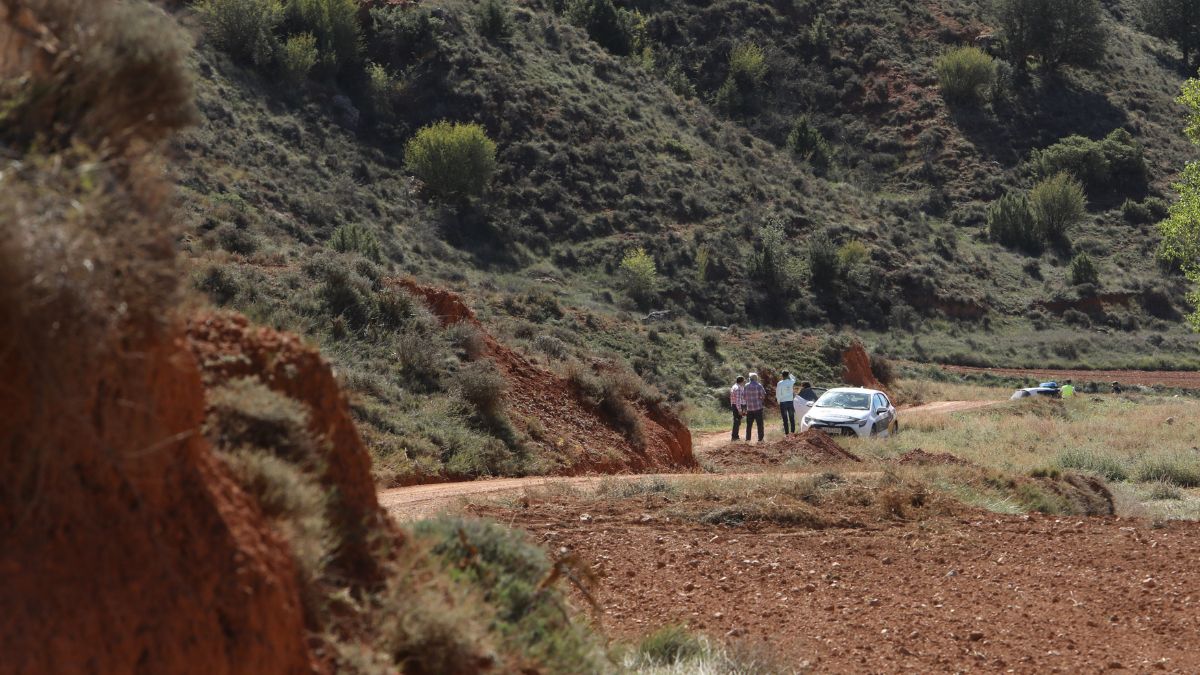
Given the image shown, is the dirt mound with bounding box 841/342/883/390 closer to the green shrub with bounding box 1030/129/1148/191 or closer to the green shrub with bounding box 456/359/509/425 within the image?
the green shrub with bounding box 456/359/509/425

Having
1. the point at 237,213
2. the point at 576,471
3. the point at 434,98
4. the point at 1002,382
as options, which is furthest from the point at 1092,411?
the point at 434,98

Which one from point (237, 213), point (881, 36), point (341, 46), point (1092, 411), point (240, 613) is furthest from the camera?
point (881, 36)

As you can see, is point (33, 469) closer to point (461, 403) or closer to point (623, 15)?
point (461, 403)

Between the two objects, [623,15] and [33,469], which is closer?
[33,469]

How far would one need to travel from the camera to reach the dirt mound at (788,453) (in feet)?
71.4

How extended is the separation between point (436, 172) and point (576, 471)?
29.7 meters

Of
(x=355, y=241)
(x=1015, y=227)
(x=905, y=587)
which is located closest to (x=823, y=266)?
(x=1015, y=227)

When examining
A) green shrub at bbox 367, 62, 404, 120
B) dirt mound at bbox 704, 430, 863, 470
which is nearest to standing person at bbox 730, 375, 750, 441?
dirt mound at bbox 704, 430, 863, 470

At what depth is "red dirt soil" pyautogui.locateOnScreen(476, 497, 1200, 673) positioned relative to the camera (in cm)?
Answer: 886

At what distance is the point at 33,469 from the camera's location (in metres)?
3.97

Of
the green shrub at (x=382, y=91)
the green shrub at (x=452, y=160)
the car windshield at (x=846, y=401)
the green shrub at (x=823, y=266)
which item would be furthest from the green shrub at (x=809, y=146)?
the car windshield at (x=846, y=401)

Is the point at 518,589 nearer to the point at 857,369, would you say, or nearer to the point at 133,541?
the point at 133,541

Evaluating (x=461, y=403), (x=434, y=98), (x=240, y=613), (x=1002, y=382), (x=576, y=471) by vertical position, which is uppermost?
(x=434, y=98)

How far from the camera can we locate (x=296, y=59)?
4991 cm
